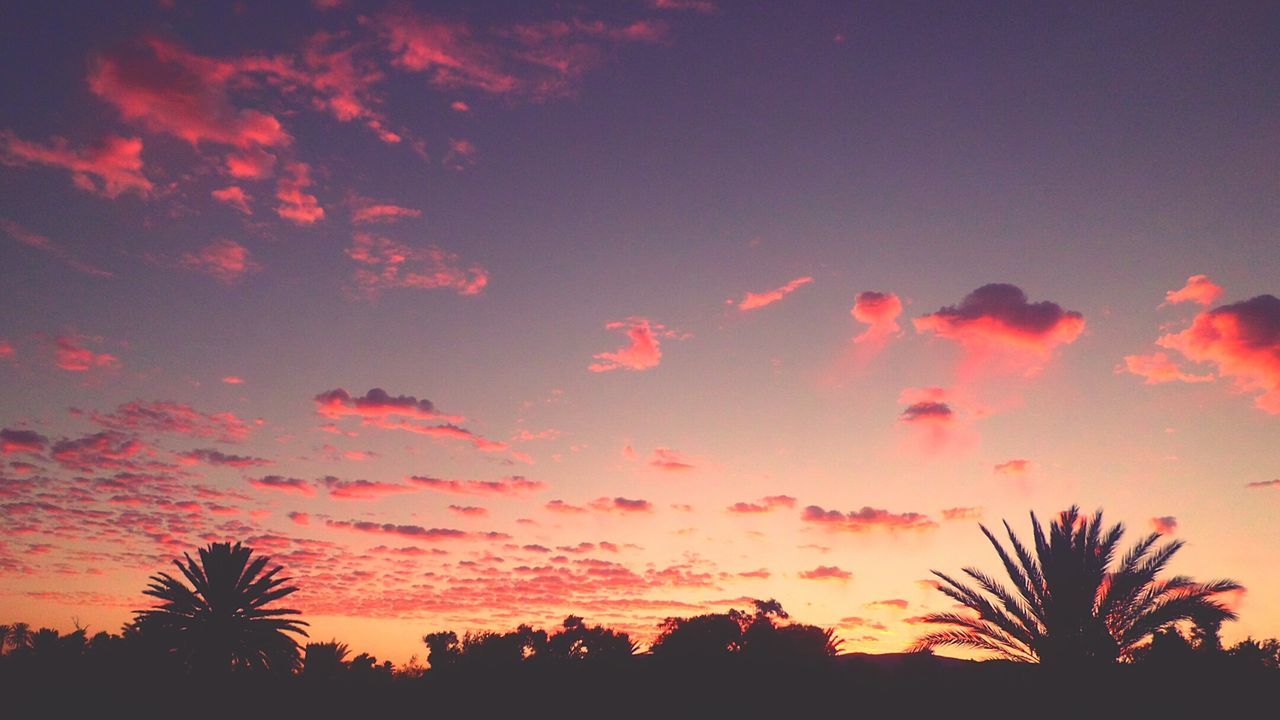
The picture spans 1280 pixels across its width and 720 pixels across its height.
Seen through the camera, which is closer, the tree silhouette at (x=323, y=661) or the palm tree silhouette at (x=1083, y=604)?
the palm tree silhouette at (x=1083, y=604)

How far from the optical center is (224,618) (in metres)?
31.5

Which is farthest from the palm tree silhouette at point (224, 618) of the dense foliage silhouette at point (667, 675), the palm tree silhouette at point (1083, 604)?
the palm tree silhouette at point (1083, 604)

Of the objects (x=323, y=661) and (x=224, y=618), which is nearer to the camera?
(x=224, y=618)

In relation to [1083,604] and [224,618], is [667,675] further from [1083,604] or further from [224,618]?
[224,618]

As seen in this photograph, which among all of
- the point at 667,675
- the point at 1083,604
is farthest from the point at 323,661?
the point at 1083,604

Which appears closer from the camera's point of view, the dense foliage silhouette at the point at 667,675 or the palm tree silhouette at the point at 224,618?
the dense foliage silhouette at the point at 667,675

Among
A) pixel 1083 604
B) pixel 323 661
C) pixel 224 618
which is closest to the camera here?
pixel 1083 604

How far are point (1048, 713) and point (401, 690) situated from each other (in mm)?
25406

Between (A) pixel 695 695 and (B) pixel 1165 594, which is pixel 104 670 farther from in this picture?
(B) pixel 1165 594

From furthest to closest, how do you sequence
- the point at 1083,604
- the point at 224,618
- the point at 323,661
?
the point at 323,661 → the point at 224,618 → the point at 1083,604

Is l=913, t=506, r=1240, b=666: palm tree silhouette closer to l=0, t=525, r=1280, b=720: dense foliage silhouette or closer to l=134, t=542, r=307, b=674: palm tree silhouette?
l=0, t=525, r=1280, b=720: dense foliage silhouette

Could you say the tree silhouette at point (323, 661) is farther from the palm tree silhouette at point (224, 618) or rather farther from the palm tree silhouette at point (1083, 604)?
the palm tree silhouette at point (1083, 604)

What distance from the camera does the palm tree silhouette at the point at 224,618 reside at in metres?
30.6

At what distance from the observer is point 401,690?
30.2 meters
